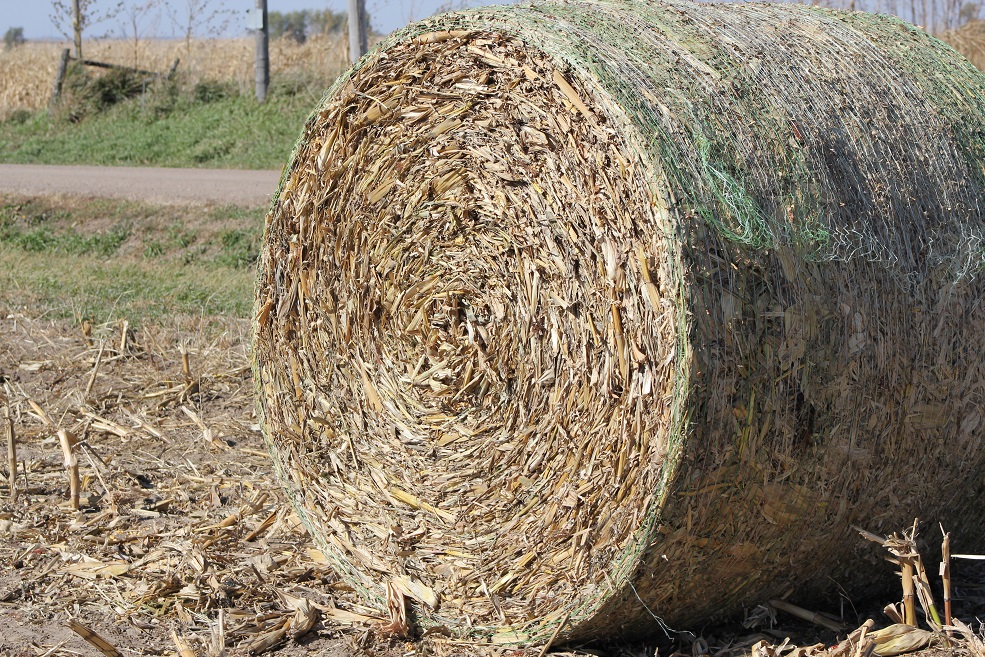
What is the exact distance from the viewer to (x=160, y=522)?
4.97m

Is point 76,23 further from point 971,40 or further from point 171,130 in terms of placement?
point 971,40

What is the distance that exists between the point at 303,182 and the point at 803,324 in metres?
2.08

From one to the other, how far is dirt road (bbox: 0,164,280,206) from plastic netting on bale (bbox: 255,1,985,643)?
8.16m

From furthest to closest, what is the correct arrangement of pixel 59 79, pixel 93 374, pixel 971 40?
pixel 59 79 → pixel 971 40 → pixel 93 374

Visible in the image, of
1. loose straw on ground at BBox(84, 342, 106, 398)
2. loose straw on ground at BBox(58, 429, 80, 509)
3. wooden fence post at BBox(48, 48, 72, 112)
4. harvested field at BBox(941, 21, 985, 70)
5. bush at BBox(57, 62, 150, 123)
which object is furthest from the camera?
wooden fence post at BBox(48, 48, 72, 112)

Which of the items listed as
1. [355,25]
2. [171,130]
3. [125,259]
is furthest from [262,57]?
[125,259]

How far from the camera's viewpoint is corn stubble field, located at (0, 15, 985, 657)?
396 cm

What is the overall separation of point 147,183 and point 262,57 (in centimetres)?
481

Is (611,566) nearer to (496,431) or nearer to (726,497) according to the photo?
(726,497)

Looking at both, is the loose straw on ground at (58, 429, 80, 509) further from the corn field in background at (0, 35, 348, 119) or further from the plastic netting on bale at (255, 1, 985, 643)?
the corn field in background at (0, 35, 348, 119)

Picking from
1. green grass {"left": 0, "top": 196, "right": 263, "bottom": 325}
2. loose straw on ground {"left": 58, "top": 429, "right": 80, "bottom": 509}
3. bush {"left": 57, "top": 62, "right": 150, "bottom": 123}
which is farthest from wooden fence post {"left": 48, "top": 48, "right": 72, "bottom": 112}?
loose straw on ground {"left": 58, "top": 429, "right": 80, "bottom": 509}

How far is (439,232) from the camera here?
4195 millimetres

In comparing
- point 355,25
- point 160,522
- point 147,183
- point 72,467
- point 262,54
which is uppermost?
point 355,25

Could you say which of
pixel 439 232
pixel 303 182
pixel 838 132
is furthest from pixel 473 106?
pixel 838 132
